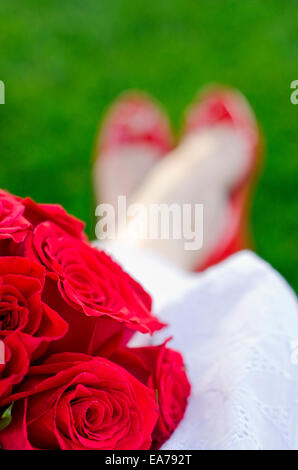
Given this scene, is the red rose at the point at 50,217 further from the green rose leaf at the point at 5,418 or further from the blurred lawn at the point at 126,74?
the blurred lawn at the point at 126,74

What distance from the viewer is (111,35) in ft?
6.23

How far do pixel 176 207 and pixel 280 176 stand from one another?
0.51 meters

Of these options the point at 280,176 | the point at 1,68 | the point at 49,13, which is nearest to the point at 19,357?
the point at 280,176

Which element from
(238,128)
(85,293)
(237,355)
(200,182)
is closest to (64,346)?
(85,293)

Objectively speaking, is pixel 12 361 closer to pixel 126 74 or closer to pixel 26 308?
pixel 26 308

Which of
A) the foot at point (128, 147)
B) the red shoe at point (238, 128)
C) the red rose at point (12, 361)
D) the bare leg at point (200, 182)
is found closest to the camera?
the red rose at point (12, 361)

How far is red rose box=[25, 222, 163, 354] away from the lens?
1.45 ft

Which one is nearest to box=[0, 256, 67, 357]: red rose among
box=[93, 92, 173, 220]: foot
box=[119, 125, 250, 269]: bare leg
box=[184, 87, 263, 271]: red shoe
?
box=[119, 125, 250, 269]: bare leg

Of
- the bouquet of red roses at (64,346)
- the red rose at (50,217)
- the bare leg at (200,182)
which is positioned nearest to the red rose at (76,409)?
the bouquet of red roses at (64,346)

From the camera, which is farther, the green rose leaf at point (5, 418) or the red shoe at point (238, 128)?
the red shoe at point (238, 128)

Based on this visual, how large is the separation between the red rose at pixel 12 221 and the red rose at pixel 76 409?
84mm

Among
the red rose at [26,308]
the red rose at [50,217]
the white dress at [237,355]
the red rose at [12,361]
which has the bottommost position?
the white dress at [237,355]

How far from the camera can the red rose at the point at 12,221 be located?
435mm

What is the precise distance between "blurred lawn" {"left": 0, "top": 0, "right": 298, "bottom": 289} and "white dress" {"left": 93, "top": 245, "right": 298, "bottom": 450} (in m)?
0.81
